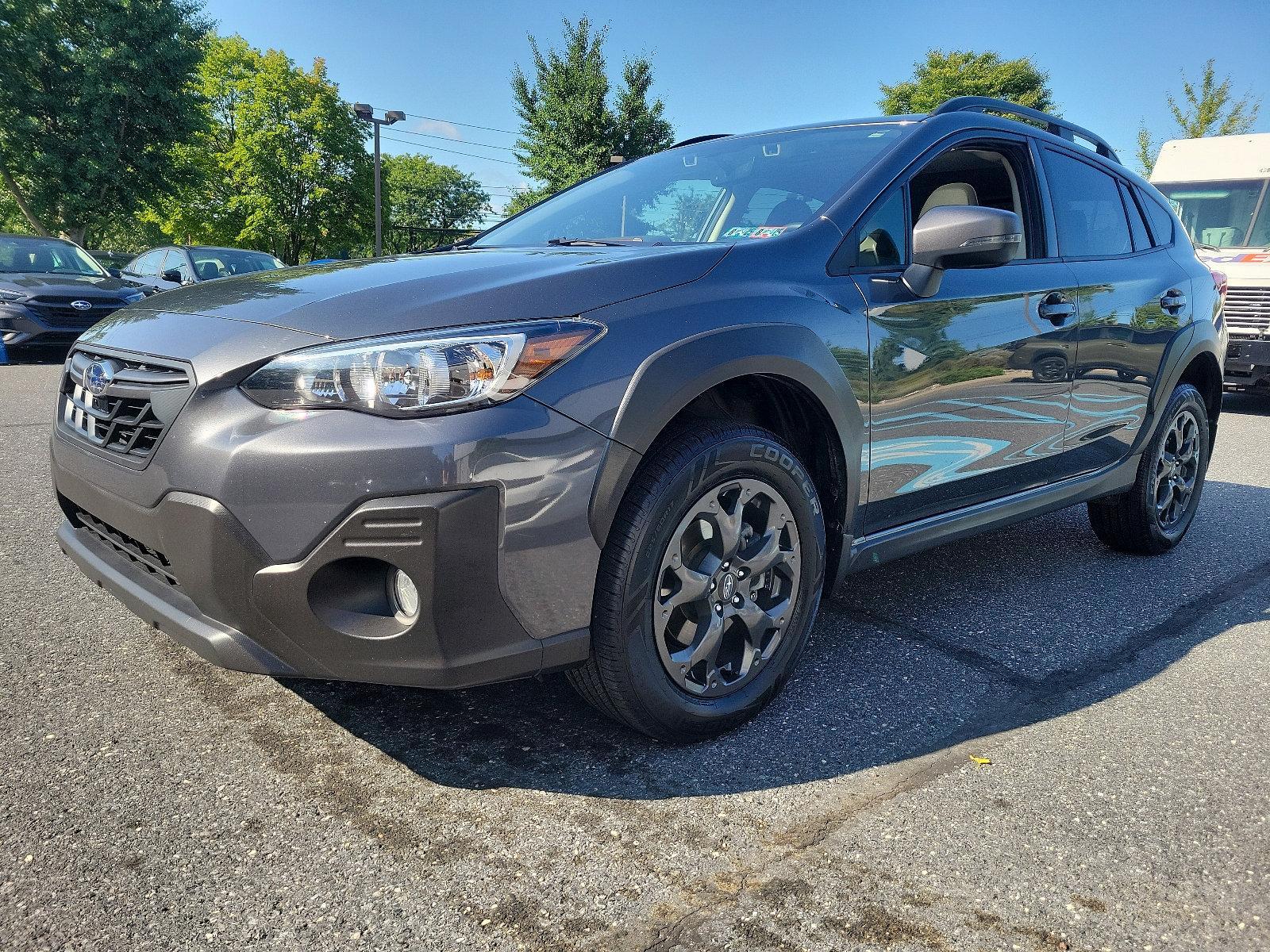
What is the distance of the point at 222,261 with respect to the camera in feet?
44.8

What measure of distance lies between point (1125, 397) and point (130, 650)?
3.66m

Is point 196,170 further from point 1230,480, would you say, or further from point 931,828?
point 931,828

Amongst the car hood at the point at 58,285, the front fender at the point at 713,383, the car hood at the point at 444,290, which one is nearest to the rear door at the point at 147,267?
the car hood at the point at 58,285

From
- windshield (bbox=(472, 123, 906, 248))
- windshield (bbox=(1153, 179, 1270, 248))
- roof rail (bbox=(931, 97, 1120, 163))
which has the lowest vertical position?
windshield (bbox=(472, 123, 906, 248))

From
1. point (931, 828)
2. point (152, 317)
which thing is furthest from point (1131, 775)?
point (152, 317)

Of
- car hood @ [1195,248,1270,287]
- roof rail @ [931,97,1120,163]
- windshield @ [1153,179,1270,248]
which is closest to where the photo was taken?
roof rail @ [931,97,1120,163]

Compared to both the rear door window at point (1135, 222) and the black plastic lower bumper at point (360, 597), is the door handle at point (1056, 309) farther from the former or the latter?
the black plastic lower bumper at point (360, 597)

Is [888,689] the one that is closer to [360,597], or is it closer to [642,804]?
[642,804]

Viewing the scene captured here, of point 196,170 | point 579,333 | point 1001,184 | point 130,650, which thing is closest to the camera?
point 579,333

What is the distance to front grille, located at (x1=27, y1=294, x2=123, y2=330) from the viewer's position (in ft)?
33.9

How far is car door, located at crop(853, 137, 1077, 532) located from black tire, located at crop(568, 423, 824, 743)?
0.34m

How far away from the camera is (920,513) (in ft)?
9.61

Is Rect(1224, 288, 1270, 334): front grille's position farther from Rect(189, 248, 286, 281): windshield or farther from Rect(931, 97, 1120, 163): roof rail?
Rect(189, 248, 286, 281): windshield

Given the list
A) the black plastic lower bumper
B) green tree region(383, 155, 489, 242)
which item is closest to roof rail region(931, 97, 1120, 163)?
the black plastic lower bumper
